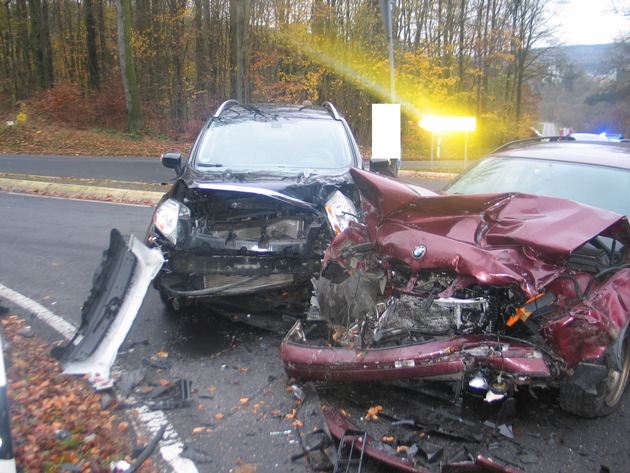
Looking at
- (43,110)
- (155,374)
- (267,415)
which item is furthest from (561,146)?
(43,110)

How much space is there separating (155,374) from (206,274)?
91cm

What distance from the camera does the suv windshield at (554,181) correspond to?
13.1 feet

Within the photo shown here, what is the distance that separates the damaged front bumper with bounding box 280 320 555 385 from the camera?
2.76 meters

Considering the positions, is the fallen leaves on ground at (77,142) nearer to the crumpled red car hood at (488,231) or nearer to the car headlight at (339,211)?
the car headlight at (339,211)

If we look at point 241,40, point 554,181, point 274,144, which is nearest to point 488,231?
point 554,181

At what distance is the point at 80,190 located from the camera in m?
11.7

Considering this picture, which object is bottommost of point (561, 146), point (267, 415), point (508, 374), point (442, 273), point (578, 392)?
point (267, 415)

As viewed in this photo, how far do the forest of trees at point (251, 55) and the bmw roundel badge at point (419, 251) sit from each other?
70.4ft

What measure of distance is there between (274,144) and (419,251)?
125 inches

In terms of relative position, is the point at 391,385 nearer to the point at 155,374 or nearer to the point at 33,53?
the point at 155,374

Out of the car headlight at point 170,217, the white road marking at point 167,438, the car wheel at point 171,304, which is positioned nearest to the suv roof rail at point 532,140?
the car headlight at point 170,217

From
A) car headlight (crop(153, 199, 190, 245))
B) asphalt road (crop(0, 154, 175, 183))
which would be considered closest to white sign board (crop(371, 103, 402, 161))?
asphalt road (crop(0, 154, 175, 183))

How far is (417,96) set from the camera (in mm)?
28156

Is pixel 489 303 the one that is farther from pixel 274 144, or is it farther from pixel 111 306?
pixel 274 144
